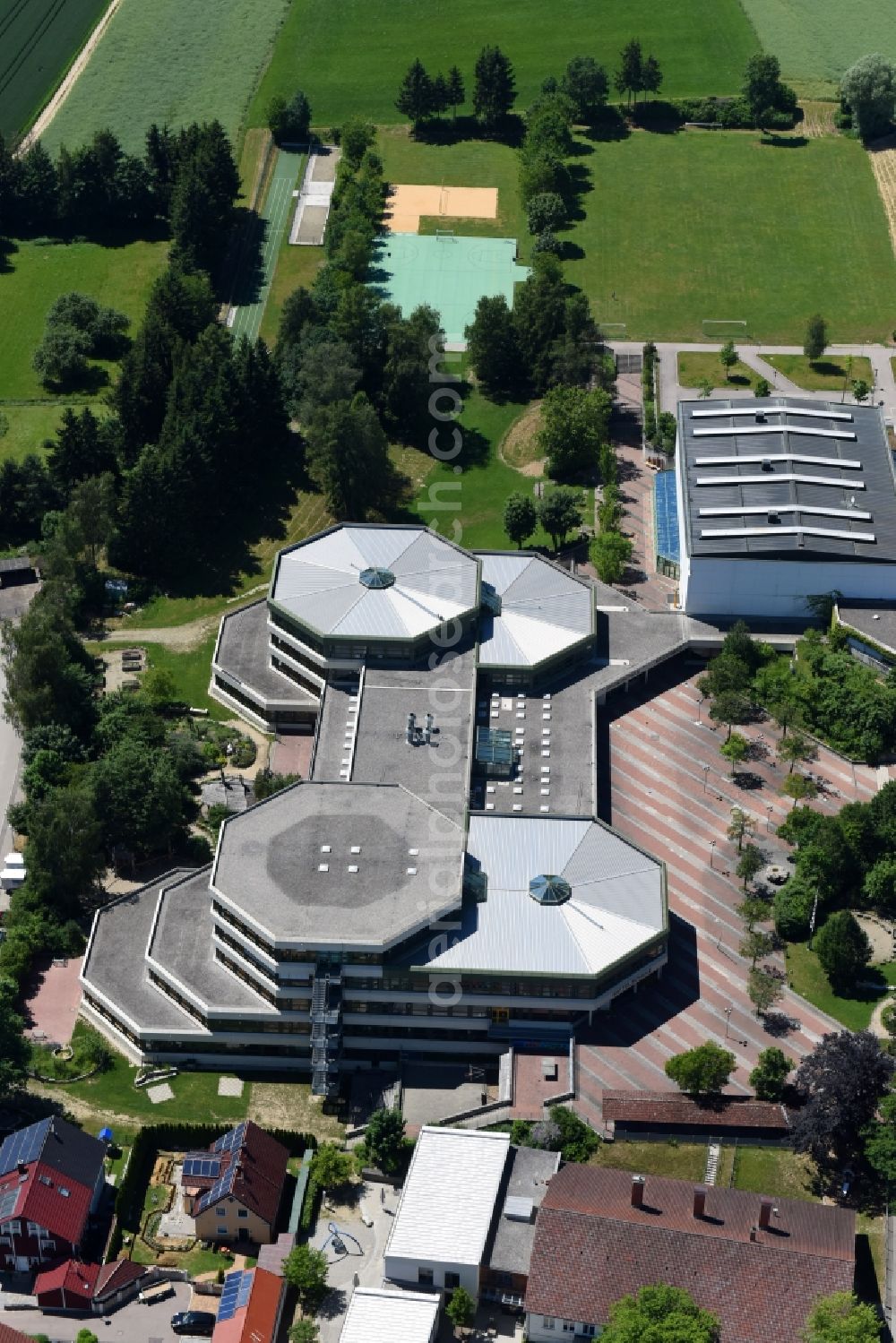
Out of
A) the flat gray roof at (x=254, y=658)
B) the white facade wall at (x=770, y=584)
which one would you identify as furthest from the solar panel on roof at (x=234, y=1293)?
the white facade wall at (x=770, y=584)

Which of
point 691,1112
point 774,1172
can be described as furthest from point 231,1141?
point 774,1172

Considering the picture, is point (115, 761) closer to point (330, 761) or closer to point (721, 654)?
point (330, 761)

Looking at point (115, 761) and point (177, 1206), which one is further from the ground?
point (115, 761)

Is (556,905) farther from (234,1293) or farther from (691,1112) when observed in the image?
(234,1293)

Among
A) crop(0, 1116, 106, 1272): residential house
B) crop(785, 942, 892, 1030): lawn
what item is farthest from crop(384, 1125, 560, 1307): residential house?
crop(785, 942, 892, 1030): lawn

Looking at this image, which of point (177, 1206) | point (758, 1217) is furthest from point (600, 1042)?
point (177, 1206)

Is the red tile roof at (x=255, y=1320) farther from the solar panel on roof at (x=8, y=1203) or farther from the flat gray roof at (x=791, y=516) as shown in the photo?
the flat gray roof at (x=791, y=516)

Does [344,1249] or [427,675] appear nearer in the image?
[344,1249]
